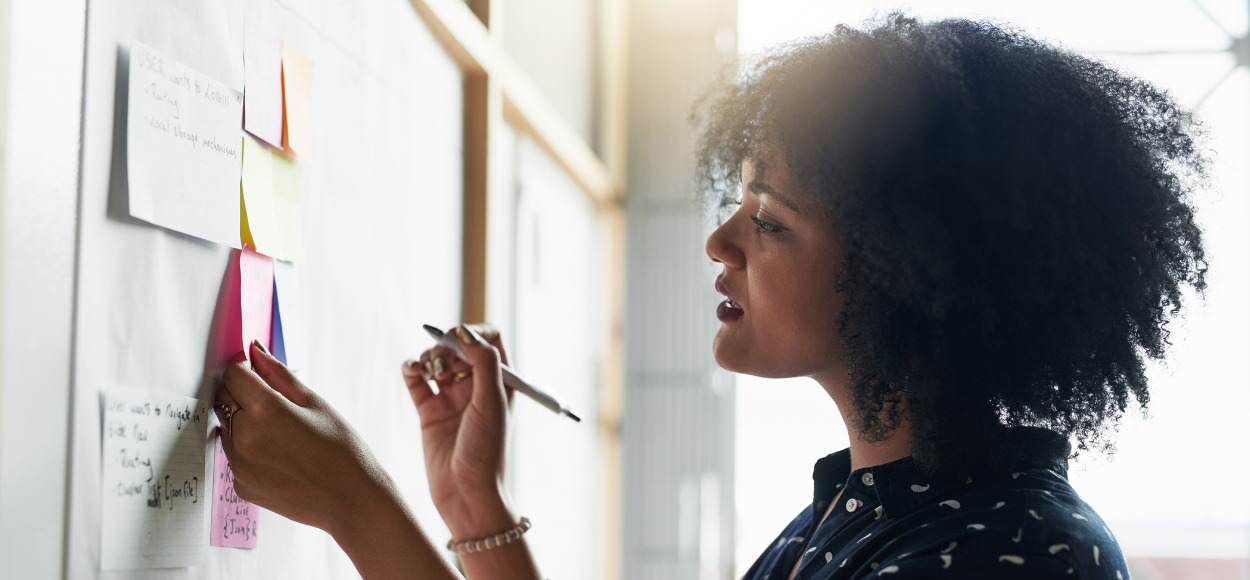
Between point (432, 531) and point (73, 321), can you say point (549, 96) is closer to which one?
point (432, 531)

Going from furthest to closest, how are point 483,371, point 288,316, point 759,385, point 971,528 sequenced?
1. point 759,385
2. point 483,371
3. point 288,316
4. point 971,528

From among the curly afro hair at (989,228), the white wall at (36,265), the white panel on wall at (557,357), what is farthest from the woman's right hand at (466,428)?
the white panel on wall at (557,357)

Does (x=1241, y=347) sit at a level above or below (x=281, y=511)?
above

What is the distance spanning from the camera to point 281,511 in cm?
86

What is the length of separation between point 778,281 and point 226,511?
45 cm

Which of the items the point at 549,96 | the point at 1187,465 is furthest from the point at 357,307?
the point at 1187,465

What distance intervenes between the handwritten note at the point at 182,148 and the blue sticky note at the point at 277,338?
0.30ft

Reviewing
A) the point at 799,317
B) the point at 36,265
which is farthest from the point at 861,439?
the point at 36,265

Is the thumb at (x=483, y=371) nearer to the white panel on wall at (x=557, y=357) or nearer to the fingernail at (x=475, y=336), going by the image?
the fingernail at (x=475, y=336)

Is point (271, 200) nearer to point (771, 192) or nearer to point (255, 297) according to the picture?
point (255, 297)

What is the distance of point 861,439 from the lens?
961mm

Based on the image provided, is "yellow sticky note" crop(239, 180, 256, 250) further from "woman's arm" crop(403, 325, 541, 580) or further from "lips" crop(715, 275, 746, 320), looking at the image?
"lips" crop(715, 275, 746, 320)

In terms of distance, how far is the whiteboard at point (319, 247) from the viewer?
0.75 meters

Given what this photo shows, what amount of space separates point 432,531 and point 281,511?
1.82 ft
